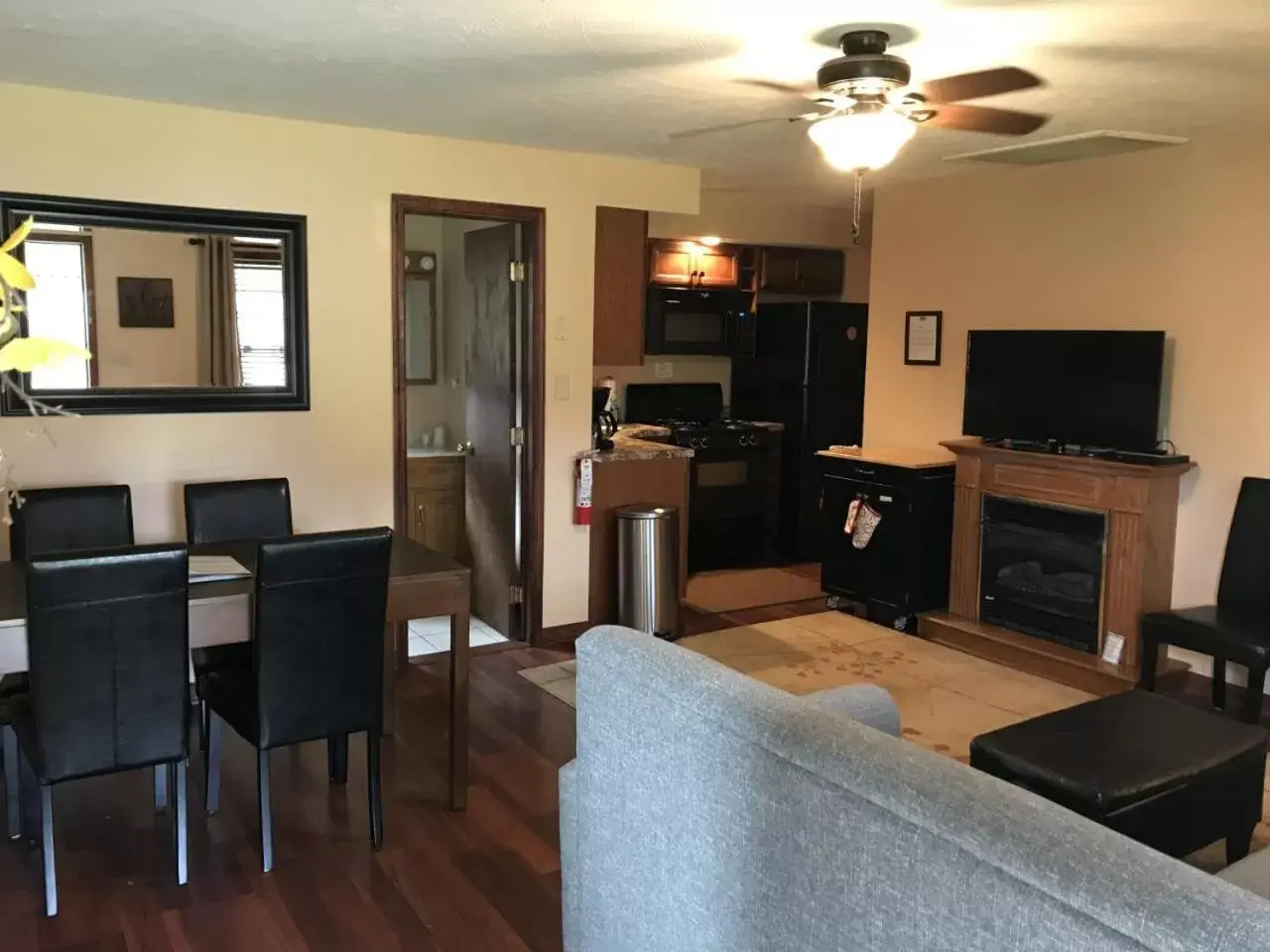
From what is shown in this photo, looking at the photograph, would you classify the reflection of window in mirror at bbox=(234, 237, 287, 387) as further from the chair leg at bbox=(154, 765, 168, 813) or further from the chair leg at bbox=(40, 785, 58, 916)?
the chair leg at bbox=(40, 785, 58, 916)

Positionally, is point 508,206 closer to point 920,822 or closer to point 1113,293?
point 1113,293

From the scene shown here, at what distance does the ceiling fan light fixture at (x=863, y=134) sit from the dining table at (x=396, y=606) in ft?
5.47

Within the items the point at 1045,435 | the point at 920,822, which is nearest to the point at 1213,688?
the point at 1045,435

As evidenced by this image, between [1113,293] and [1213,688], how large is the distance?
5.92ft

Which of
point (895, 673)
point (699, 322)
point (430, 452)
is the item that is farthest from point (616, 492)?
point (699, 322)

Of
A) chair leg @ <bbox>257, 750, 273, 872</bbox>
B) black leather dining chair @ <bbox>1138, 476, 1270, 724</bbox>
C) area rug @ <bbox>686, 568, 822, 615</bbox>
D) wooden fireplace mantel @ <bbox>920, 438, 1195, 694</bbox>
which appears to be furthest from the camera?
area rug @ <bbox>686, 568, 822, 615</bbox>

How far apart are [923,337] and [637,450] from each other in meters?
1.76

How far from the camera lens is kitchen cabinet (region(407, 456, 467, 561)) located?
5.62 meters

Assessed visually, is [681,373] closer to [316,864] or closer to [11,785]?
[316,864]

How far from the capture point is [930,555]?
5.28 m

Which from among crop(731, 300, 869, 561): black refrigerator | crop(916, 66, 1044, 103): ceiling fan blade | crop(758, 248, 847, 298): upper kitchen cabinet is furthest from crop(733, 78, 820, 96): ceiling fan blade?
crop(758, 248, 847, 298): upper kitchen cabinet

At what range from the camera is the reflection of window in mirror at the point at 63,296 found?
12.6 feet

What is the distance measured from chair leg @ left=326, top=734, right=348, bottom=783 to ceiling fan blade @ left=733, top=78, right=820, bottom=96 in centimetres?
258

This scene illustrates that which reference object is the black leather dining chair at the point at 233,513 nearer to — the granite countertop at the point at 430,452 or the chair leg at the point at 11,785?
the chair leg at the point at 11,785
